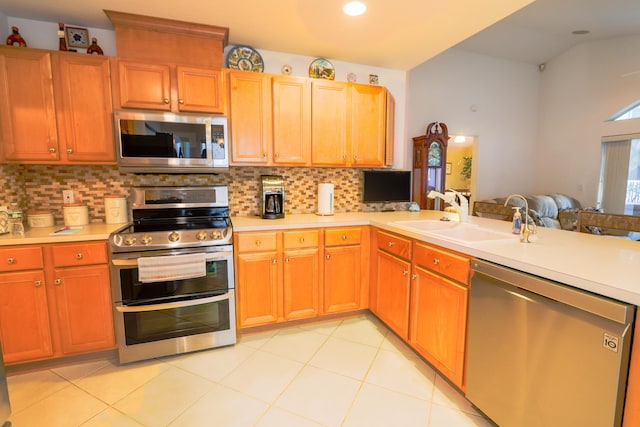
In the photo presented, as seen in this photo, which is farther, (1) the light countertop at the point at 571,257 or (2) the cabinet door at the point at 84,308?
(2) the cabinet door at the point at 84,308

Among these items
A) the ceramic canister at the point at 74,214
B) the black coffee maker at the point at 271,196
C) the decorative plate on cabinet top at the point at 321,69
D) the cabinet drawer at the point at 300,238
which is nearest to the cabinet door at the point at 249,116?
the black coffee maker at the point at 271,196

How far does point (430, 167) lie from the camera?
3.92 metres

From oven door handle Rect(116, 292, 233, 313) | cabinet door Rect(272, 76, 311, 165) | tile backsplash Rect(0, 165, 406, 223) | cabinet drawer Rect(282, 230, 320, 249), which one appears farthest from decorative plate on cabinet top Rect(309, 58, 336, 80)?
oven door handle Rect(116, 292, 233, 313)

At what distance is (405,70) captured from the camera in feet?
10.7

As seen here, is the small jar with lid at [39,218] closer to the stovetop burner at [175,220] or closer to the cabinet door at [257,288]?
the stovetop burner at [175,220]

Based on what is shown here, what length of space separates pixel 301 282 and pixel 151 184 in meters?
1.54

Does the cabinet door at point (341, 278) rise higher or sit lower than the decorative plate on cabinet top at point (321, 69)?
lower

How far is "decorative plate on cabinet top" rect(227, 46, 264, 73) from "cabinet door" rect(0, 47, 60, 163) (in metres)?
1.27

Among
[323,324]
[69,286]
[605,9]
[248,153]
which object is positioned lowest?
[323,324]

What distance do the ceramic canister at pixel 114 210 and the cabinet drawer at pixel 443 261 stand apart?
90.1 inches

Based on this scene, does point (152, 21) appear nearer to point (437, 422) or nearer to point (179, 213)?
point (179, 213)

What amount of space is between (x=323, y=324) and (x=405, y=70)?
278 cm

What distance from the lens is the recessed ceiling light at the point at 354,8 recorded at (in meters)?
2.01

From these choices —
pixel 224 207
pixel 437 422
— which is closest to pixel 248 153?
pixel 224 207
